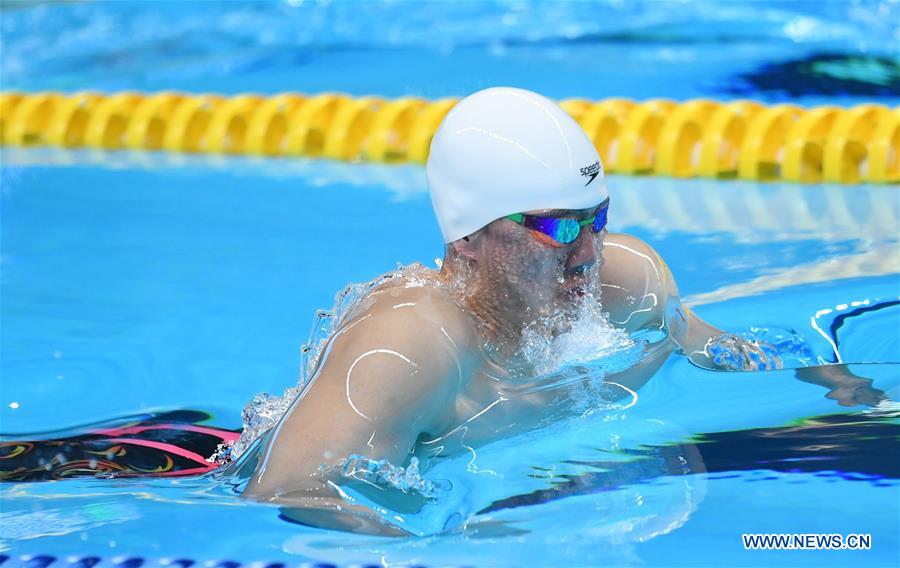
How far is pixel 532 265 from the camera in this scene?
8.26ft

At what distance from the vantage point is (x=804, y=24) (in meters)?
8.65

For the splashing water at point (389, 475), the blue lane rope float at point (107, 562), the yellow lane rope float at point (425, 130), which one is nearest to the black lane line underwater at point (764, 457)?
the splashing water at point (389, 475)

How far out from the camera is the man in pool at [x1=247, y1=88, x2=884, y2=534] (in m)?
2.30

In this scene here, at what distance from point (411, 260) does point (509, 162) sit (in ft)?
7.04

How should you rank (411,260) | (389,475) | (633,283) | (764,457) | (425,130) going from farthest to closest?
(425,130), (411,260), (633,283), (764,457), (389,475)

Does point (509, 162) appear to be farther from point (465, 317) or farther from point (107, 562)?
point (107, 562)

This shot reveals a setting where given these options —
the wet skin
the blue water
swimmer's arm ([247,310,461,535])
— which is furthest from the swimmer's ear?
the blue water

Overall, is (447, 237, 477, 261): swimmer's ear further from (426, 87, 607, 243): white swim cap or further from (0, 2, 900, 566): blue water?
(0, 2, 900, 566): blue water

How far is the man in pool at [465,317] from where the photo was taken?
230cm

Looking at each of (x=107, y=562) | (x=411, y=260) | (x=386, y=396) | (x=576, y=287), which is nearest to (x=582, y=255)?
(x=576, y=287)

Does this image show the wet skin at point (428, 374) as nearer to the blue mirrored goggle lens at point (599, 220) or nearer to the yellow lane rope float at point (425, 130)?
the blue mirrored goggle lens at point (599, 220)

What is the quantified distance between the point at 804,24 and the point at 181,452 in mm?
6692

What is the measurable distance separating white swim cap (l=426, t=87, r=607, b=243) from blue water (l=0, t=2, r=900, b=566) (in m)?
0.50

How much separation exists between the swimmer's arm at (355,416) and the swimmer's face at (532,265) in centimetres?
21
